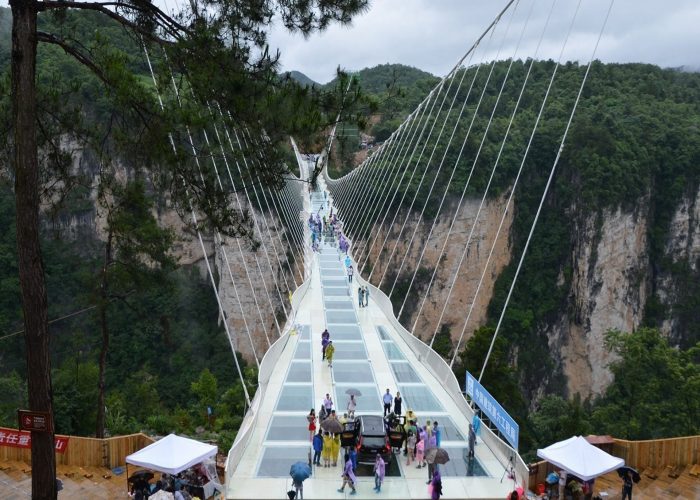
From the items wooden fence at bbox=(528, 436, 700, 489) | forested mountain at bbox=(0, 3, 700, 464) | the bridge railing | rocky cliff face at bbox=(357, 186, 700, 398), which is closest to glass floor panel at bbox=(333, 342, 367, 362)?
the bridge railing

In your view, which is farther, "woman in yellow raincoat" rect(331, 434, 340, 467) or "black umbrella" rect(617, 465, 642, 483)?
"woman in yellow raincoat" rect(331, 434, 340, 467)

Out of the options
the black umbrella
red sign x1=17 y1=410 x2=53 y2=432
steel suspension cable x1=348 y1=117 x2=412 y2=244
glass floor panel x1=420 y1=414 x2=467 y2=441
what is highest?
steel suspension cable x1=348 y1=117 x2=412 y2=244

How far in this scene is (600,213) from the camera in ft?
139

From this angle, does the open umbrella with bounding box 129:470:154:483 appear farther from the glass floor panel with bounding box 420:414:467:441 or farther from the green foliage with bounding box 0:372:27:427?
the green foliage with bounding box 0:372:27:427

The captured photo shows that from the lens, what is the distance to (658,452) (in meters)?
9.23

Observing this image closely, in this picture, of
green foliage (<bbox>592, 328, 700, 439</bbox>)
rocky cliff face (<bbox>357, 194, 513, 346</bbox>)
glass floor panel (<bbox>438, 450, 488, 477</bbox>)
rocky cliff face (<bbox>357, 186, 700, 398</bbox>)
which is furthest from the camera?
rocky cliff face (<bbox>357, 194, 513, 346</bbox>)

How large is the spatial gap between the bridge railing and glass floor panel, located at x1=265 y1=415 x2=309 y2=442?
2666mm

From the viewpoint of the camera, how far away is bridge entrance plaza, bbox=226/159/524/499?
816 centimetres

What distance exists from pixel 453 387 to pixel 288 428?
3.21m

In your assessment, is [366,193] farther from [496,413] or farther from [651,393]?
[496,413]

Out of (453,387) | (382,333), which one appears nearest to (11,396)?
(382,333)

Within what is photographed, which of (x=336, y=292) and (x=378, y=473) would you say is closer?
(x=378, y=473)

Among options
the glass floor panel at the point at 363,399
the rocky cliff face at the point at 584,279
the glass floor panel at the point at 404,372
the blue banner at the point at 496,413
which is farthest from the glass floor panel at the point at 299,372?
the rocky cliff face at the point at 584,279

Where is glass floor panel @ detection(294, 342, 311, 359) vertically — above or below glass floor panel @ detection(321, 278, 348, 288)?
below
